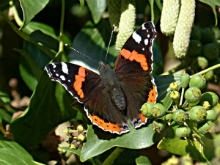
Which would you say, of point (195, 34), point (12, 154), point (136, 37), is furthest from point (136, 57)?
point (12, 154)

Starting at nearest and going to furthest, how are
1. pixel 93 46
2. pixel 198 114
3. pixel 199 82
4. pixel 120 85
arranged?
pixel 198 114
pixel 199 82
pixel 120 85
pixel 93 46

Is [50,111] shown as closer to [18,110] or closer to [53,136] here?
[53,136]

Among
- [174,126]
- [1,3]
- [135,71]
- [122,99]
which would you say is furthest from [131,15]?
[1,3]

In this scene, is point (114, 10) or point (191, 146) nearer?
point (191, 146)

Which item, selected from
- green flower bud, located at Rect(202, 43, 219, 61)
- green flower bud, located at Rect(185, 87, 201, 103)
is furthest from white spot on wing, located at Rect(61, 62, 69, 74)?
green flower bud, located at Rect(202, 43, 219, 61)

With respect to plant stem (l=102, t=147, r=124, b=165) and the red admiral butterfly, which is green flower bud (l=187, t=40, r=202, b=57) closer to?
the red admiral butterfly

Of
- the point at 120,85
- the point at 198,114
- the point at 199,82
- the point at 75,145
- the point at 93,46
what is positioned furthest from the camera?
the point at 93,46

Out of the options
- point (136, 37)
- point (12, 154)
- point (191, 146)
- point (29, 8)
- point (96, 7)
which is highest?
point (29, 8)

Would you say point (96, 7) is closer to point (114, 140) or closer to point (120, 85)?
point (120, 85)
